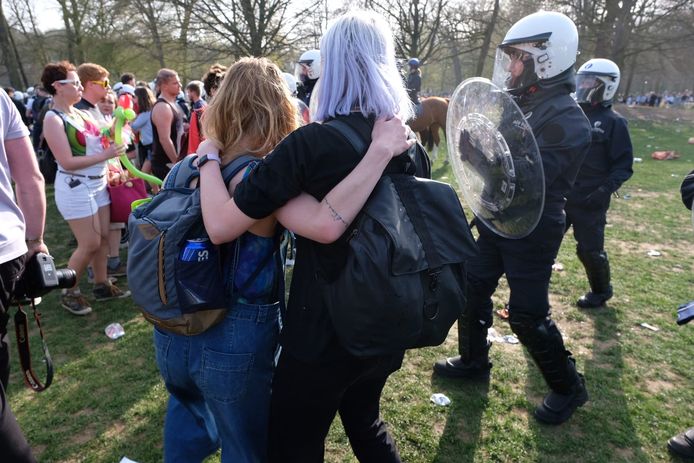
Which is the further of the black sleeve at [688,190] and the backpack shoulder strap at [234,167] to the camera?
the black sleeve at [688,190]

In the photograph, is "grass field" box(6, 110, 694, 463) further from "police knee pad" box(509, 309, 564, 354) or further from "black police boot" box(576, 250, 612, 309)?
"police knee pad" box(509, 309, 564, 354)

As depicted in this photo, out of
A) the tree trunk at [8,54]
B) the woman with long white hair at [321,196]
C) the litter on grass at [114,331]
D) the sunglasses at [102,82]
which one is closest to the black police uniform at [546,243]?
the woman with long white hair at [321,196]

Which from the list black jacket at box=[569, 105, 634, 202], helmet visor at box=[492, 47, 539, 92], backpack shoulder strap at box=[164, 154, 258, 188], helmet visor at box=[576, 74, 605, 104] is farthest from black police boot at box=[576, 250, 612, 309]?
backpack shoulder strap at box=[164, 154, 258, 188]

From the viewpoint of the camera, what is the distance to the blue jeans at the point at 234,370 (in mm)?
1562

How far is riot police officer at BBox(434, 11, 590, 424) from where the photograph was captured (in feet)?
7.88

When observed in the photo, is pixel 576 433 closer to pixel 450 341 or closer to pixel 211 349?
pixel 450 341

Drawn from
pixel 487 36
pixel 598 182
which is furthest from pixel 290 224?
pixel 487 36

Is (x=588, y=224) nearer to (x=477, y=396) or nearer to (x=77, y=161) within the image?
(x=477, y=396)

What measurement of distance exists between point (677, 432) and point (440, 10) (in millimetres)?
21761

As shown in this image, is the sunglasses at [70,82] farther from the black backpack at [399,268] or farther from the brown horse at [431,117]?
the brown horse at [431,117]

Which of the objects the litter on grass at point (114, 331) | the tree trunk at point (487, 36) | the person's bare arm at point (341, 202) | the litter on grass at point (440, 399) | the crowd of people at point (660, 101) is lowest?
the crowd of people at point (660, 101)

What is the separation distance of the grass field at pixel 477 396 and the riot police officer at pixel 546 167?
27 cm

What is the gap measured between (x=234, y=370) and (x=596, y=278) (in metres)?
3.70

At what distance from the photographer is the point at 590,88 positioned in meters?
4.17
